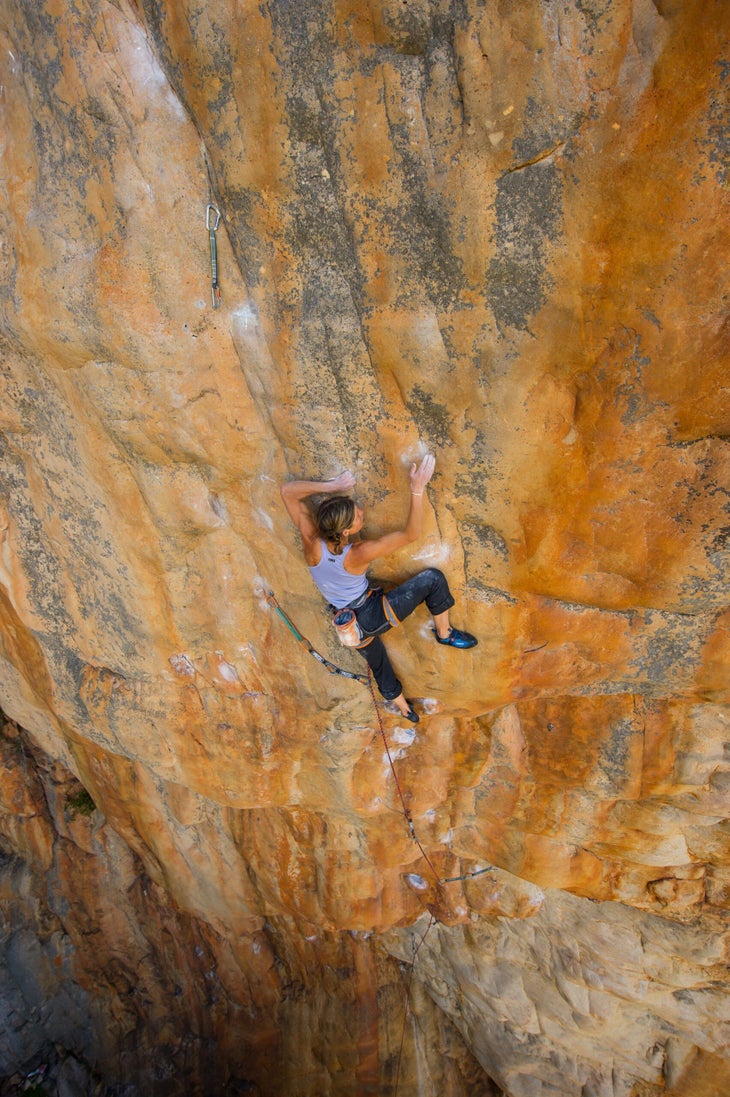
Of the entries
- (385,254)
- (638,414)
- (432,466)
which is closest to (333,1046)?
(432,466)

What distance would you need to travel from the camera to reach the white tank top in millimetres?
3361

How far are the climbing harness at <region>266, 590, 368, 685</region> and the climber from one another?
43 centimetres

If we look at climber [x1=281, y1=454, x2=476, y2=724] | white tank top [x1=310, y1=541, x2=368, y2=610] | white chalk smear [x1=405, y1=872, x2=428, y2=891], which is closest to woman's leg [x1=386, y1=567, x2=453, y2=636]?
climber [x1=281, y1=454, x2=476, y2=724]

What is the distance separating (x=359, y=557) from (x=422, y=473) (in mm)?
547

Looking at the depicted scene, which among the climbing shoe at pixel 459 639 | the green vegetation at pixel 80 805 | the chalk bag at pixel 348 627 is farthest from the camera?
the green vegetation at pixel 80 805

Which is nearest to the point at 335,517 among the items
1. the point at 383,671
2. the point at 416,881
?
the point at 383,671

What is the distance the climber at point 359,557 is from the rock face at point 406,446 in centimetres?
13

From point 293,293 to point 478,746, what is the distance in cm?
345

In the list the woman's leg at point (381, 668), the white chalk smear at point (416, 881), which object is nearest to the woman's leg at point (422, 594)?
the woman's leg at point (381, 668)

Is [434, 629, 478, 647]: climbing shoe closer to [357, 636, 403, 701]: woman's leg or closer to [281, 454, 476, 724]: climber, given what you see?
[281, 454, 476, 724]: climber

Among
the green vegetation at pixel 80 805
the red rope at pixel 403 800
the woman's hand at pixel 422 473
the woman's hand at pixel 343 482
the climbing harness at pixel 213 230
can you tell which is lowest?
the red rope at pixel 403 800

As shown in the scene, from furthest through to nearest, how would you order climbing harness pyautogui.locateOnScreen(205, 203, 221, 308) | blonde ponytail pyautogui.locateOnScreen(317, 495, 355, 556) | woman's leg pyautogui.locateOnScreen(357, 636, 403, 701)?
woman's leg pyautogui.locateOnScreen(357, 636, 403, 701) < blonde ponytail pyautogui.locateOnScreen(317, 495, 355, 556) < climbing harness pyautogui.locateOnScreen(205, 203, 221, 308)

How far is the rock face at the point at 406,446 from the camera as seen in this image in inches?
101

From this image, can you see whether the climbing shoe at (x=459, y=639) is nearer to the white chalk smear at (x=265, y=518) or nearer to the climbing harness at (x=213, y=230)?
the white chalk smear at (x=265, y=518)
